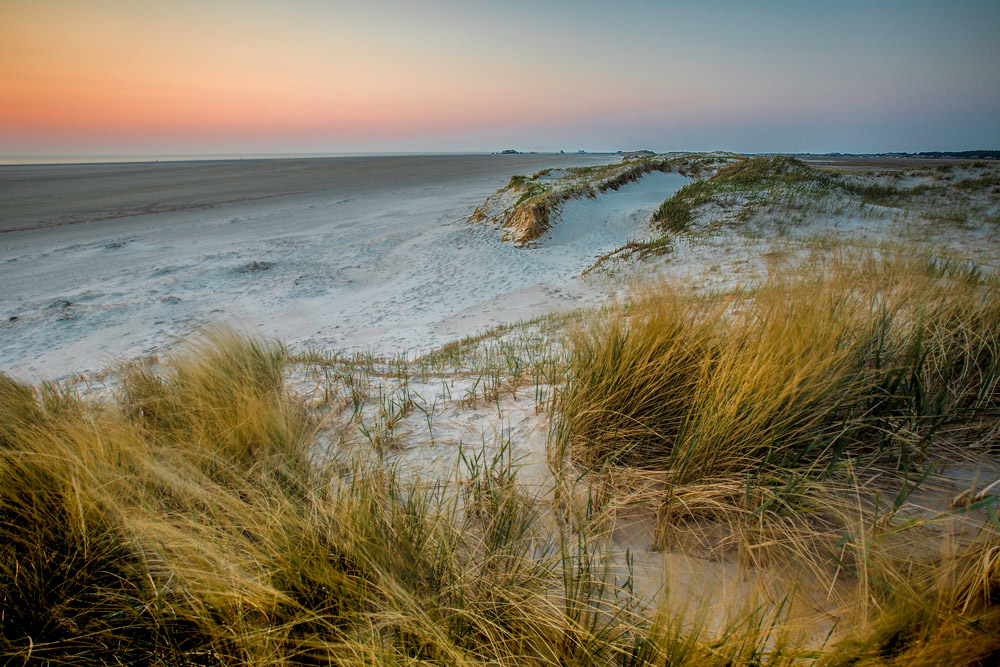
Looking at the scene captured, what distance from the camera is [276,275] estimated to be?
9914 mm

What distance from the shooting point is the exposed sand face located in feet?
21.9

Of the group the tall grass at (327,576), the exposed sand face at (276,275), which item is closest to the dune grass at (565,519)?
the tall grass at (327,576)

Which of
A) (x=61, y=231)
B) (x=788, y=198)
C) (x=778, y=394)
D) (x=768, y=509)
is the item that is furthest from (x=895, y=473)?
(x=61, y=231)

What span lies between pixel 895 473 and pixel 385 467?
6.45 ft

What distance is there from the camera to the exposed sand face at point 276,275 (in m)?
6.67

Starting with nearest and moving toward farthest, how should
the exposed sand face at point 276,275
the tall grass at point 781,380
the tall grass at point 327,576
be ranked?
the tall grass at point 327,576 → the tall grass at point 781,380 → the exposed sand face at point 276,275

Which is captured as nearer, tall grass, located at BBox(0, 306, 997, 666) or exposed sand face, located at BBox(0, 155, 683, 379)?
tall grass, located at BBox(0, 306, 997, 666)

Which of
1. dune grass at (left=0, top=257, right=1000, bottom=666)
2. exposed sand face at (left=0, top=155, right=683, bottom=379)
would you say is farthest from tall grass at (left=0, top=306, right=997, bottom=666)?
exposed sand face at (left=0, top=155, right=683, bottom=379)

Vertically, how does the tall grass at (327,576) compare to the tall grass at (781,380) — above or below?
below

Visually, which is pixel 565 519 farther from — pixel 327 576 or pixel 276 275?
pixel 276 275

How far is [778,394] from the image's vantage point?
5.31 ft

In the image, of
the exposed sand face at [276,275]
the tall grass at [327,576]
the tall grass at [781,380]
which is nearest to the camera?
the tall grass at [327,576]

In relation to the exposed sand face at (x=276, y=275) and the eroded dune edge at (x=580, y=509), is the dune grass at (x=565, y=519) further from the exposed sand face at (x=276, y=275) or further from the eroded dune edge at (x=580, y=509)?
the exposed sand face at (x=276, y=275)

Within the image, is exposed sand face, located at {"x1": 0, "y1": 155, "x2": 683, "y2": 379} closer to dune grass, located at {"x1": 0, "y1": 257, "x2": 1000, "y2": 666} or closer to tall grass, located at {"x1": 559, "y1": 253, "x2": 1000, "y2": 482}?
dune grass, located at {"x1": 0, "y1": 257, "x2": 1000, "y2": 666}
